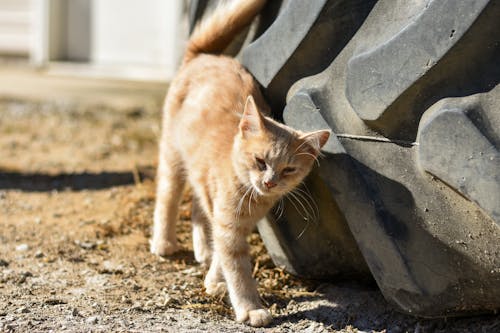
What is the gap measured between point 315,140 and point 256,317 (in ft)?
1.92

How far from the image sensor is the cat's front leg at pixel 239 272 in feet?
7.32

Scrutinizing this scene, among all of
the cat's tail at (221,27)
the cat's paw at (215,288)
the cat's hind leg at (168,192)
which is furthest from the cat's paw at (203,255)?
the cat's tail at (221,27)

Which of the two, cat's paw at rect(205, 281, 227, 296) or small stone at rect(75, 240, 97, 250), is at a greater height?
cat's paw at rect(205, 281, 227, 296)

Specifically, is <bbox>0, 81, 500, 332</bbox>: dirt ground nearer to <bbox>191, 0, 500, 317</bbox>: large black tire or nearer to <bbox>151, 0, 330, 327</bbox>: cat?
<bbox>151, 0, 330, 327</bbox>: cat

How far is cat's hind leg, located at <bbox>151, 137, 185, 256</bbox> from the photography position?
2902mm

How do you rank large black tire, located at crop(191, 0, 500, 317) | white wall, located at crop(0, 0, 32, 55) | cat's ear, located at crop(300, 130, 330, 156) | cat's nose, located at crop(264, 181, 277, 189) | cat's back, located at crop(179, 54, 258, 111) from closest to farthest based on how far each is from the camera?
1. large black tire, located at crop(191, 0, 500, 317)
2. cat's ear, located at crop(300, 130, 330, 156)
3. cat's nose, located at crop(264, 181, 277, 189)
4. cat's back, located at crop(179, 54, 258, 111)
5. white wall, located at crop(0, 0, 32, 55)

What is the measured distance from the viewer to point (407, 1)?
1.68 metres

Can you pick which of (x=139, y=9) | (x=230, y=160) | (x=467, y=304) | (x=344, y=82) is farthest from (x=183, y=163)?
(x=139, y=9)

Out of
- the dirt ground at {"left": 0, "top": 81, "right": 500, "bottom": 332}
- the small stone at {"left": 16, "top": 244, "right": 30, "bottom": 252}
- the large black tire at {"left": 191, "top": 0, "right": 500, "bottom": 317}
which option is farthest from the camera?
the small stone at {"left": 16, "top": 244, "right": 30, "bottom": 252}

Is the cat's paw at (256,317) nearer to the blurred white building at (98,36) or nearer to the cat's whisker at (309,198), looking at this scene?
the cat's whisker at (309,198)

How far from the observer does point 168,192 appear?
301 centimetres

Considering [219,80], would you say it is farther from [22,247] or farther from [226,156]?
[22,247]

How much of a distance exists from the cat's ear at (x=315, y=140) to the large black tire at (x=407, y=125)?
0.03 meters

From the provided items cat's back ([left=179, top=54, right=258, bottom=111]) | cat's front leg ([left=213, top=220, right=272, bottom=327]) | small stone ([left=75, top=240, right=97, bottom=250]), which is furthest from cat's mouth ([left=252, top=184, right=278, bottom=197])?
small stone ([left=75, top=240, right=97, bottom=250])
